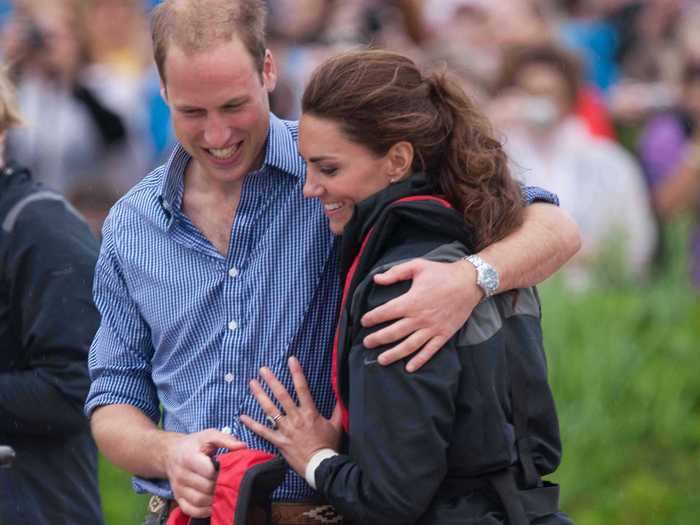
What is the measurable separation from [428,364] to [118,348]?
3.01 feet

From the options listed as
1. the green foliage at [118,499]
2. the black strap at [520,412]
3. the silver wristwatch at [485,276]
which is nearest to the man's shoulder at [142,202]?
the silver wristwatch at [485,276]

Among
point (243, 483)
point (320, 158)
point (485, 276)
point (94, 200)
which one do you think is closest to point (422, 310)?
point (485, 276)

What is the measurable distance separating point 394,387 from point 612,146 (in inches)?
221

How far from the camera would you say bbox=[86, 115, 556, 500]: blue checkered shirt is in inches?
133

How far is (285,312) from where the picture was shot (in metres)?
3.41

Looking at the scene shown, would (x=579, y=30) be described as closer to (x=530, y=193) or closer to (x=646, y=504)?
(x=646, y=504)

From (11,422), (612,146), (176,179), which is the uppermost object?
(176,179)

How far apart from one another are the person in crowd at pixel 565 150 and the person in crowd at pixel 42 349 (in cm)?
435

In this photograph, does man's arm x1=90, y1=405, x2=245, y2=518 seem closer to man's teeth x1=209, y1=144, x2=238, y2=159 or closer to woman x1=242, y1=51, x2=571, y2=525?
woman x1=242, y1=51, x2=571, y2=525

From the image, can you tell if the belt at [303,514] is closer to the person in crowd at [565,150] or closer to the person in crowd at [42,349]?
the person in crowd at [42,349]

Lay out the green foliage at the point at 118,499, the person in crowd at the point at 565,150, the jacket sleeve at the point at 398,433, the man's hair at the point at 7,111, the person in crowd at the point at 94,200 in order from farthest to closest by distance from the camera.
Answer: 1. the person in crowd at the point at 565,150
2. the person in crowd at the point at 94,200
3. the green foliage at the point at 118,499
4. the man's hair at the point at 7,111
5. the jacket sleeve at the point at 398,433

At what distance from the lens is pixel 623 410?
6.79 m

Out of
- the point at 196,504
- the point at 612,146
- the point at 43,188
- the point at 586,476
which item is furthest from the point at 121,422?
the point at 612,146

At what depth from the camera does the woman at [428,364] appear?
2.98 m
